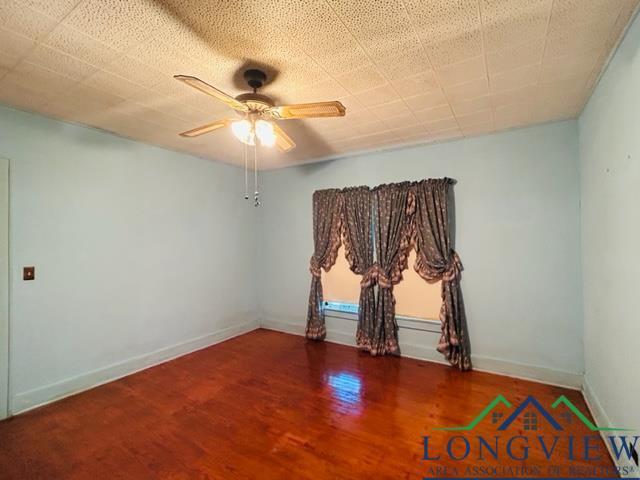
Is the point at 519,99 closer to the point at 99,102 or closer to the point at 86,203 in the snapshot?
the point at 99,102

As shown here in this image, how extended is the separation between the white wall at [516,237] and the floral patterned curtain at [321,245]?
627 millimetres

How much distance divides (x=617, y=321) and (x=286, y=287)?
3510 millimetres

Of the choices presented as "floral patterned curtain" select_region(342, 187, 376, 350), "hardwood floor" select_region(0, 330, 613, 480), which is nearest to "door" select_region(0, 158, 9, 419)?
"hardwood floor" select_region(0, 330, 613, 480)

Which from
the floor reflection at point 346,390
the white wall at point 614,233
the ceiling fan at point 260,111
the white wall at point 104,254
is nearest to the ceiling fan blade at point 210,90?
the ceiling fan at point 260,111

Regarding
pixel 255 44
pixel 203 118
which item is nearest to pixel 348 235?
pixel 203 118

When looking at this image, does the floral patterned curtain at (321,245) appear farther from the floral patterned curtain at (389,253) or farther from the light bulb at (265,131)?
the light bulb at (265,131)

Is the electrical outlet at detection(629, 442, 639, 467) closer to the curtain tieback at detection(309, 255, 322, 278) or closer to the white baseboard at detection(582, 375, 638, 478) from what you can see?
the white baseboard at detection(582, 375, 638, 478)

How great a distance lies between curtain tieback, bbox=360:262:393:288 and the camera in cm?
351

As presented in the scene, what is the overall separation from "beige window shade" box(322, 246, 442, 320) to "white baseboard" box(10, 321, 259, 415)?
1.72 metres

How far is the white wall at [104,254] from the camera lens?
2469 mm

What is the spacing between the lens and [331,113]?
1.77 meters

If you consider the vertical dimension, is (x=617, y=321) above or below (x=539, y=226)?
below

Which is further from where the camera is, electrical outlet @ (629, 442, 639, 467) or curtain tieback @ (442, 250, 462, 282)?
curtain tieback @ (442, 250, 462, 282)

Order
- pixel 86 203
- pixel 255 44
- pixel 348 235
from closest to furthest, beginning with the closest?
pixel 255 44
pixel 86 203
pixel 348 235
